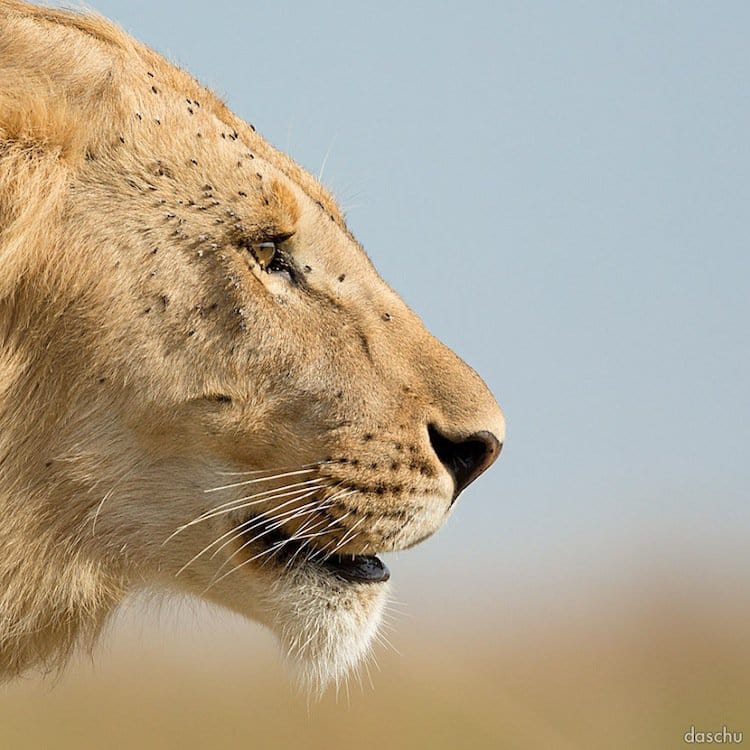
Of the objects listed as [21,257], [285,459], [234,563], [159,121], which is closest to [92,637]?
[234,563]

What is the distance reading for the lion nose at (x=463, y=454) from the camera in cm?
330

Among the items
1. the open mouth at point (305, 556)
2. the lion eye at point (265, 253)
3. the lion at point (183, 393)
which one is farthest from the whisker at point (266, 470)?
the lion eye at point (265, 253)

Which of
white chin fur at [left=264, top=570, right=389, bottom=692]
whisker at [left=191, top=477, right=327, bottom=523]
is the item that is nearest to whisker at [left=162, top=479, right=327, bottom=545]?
whisker at [left=191, top=477, right=327, bottom=523]

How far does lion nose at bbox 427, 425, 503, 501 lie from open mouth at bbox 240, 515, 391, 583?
0.27 metres

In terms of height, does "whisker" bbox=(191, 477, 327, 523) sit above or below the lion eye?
below

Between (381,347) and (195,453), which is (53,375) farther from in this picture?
(381,347)

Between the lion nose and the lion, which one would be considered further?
the lion nose

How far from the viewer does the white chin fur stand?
3311 millimetres

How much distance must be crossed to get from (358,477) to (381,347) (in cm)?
34

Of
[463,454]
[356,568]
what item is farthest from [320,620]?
[463,454]

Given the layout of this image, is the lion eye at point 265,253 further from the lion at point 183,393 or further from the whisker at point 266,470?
the whisker at point 266,470

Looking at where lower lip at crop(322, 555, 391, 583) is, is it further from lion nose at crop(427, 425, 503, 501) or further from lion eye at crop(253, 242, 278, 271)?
lion eye at crop(253, 242, 278, 271)

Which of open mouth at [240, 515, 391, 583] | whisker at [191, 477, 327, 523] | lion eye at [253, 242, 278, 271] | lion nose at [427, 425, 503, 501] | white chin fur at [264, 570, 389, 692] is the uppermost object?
lion eye at [253, 242, 278, 271]

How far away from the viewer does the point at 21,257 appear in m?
3.11
